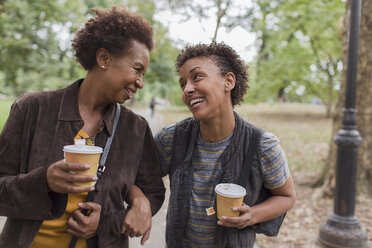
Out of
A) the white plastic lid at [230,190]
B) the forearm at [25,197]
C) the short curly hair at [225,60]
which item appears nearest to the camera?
the forearm at [25,197]

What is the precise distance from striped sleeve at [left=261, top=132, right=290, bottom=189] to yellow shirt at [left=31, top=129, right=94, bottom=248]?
3.68 feet

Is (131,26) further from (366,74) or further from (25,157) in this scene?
(366,74)

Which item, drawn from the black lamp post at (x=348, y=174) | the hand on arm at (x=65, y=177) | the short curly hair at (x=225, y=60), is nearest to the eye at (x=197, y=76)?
the short curly hair at (x=225, y=60)

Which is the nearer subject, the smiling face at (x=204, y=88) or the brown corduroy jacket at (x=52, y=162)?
the brown corduroy jacket at (x=52, y=162)

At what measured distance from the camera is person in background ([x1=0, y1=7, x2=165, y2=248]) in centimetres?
Answer: 167

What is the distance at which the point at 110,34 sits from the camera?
211cm

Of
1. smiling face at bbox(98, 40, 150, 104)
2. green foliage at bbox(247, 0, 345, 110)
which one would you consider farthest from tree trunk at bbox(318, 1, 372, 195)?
green foliage at bbox(247, 0, 345, 110)

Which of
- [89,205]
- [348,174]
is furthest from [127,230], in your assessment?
[348,174]

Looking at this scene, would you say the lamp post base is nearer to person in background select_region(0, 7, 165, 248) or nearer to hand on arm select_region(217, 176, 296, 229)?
hand on arm select_region(217, 176, 296, 229)

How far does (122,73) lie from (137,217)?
0.92m

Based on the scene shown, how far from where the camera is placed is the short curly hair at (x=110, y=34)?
82.5 inches

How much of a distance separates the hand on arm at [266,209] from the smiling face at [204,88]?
24.2 inches

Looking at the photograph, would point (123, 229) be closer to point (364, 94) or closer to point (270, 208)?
point (270, 208)

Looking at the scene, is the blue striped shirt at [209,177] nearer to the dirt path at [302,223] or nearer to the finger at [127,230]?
the finger at [127,230]
